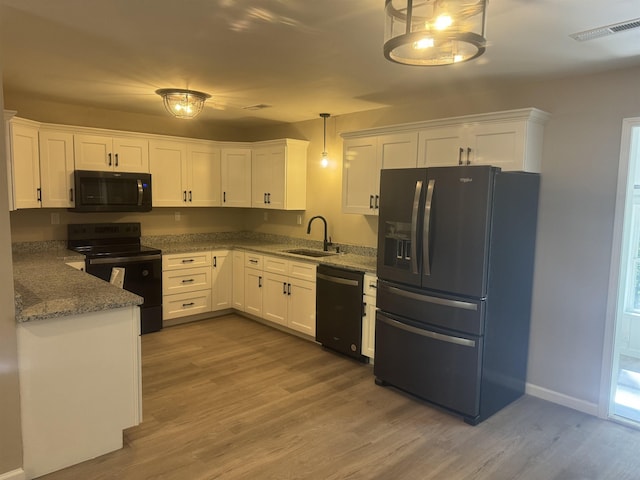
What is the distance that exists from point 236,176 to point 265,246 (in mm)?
1050

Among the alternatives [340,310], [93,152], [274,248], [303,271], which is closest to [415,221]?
[340,310]

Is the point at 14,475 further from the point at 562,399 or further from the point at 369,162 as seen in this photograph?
the point at 562,399

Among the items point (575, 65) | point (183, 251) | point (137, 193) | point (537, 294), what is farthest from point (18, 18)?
point (537, 294)

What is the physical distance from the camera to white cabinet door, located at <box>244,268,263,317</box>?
5.16 metres

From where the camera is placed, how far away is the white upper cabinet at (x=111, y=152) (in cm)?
457

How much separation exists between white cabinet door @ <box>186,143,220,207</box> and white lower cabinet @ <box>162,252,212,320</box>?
771 mm

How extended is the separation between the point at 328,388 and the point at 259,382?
58 centimetres

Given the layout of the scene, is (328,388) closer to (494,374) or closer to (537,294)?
(494,374)

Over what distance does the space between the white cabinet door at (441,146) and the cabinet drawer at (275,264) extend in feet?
6.12

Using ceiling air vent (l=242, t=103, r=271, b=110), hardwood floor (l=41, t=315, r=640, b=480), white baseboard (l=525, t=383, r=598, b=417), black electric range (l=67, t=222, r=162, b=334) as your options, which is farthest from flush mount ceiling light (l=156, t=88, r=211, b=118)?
white baseboard (l=525, t=383, r=598, b=417)

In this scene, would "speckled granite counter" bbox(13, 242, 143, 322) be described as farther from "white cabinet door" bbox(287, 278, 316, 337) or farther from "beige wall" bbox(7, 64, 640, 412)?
"beige wall" bbox(7, 64, 640, 412)

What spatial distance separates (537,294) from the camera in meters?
3.50

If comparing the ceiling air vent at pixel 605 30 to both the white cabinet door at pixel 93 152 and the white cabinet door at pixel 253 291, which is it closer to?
the white cabinet door at pixel 253 291

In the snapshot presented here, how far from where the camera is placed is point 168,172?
17.2 feet
